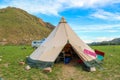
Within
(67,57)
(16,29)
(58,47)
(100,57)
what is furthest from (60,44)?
(16,29)

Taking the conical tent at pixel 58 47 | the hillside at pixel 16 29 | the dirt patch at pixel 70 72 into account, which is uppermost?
the hillside at pixel 16 29

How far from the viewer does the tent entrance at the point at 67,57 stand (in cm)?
1799

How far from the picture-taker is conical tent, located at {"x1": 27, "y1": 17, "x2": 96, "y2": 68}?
54.3 ft

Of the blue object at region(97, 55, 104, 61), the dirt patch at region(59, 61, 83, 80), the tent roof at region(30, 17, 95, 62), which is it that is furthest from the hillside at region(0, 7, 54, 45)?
the dirt patch at region(59, 61, 83, 80)

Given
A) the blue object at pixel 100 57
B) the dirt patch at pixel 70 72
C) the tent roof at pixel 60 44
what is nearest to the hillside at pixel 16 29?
the blue object at pixel 100 57

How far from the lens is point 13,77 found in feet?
46.9

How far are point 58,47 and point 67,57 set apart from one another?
5.74 feet

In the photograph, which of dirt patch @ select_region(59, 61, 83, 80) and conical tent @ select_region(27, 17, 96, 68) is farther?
conical tent @ select_region(27, 17, 96, 68)

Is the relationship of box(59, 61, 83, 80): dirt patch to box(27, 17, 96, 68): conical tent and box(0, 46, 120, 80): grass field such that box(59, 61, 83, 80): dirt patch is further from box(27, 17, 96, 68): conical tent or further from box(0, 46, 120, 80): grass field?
box(27, 17, 96, 68): conical tent

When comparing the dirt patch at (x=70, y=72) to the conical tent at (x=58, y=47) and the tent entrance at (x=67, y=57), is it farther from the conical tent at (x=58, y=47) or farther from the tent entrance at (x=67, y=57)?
the conical tent at (x=58, y=47)

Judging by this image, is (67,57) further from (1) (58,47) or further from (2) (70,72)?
(2) (70,72)

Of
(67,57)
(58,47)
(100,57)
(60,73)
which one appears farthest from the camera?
(100,57)

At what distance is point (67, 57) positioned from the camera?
61.0ft

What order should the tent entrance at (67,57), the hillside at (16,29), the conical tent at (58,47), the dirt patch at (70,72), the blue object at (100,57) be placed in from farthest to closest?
the hillside at (16,29) < the blue object at (100,57) < the tent entrance at (67,57) < the conical tent at (58,47) < the dirt patch at (70,72)
